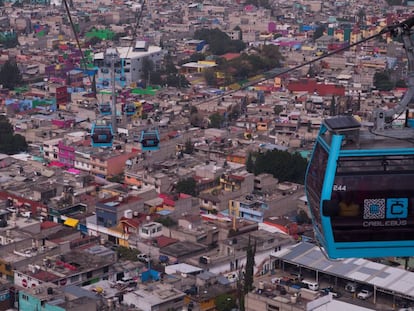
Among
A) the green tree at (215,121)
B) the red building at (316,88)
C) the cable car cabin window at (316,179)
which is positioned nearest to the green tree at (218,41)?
the red building at (316,88)

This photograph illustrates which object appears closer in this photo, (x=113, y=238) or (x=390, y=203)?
(x=390, y=203)

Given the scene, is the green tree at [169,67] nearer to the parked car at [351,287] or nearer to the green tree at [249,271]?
the green tree at [249,271]

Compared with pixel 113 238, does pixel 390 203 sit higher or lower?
higher

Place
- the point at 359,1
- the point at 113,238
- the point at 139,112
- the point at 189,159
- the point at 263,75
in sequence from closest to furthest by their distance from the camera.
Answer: the point at 113,238, the point at 189,159, the point at 139,112, the point at 263,75, the point at 359,1

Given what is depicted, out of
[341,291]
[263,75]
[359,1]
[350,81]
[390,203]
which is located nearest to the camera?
[390,203]

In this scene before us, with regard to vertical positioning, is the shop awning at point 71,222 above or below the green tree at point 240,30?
below

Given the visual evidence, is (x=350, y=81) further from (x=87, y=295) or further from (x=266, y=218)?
(x=87, y=295)

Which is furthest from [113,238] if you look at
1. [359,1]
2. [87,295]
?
[359,1]
